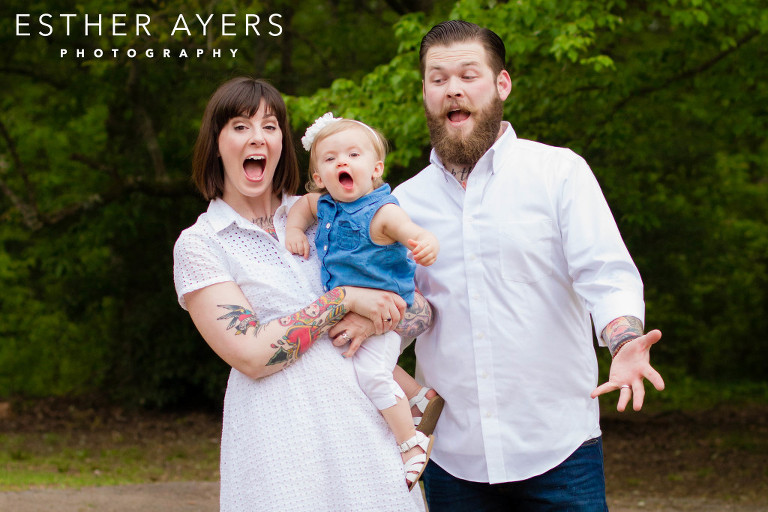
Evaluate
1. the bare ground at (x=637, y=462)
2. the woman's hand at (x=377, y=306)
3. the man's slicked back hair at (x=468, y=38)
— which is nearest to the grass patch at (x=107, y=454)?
the bare ground at (x=637, y=462)

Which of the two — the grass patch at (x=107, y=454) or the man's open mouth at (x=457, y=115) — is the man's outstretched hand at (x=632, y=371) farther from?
the grass patch at (x=107, y=454)

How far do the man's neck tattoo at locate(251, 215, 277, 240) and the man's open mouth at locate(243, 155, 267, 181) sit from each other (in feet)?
0.46

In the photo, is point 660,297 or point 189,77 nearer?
point 189,77

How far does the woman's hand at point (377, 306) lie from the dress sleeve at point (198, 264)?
0.34 metres

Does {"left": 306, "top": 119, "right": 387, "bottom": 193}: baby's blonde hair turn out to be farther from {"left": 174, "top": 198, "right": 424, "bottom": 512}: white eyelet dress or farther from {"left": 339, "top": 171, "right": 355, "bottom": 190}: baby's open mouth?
{"left": 174, "top": 198, "right": 424, "bottom": 512}: white eyelet dress

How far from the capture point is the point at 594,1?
7578 mm

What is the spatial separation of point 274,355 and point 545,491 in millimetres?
896

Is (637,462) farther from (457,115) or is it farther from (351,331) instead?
(351,331)

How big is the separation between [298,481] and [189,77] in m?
10.4

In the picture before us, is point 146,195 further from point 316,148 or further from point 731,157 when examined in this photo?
point 316,148

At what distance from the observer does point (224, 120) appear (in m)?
2.62

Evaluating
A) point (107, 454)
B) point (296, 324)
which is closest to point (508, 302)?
point (296, 324)

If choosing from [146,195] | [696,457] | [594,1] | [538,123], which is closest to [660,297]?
[696,457]

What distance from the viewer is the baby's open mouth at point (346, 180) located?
266 centimetres
